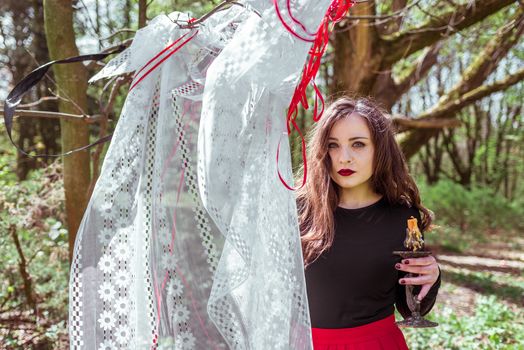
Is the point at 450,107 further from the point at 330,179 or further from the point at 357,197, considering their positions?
the point at 330,179

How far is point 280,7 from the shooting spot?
149 centimetres

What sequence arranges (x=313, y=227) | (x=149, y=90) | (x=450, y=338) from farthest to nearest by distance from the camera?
(x=450, y=338) → (x=313, y=227) → (x=149, y=90)

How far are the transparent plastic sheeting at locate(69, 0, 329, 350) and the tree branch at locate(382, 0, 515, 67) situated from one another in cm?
373

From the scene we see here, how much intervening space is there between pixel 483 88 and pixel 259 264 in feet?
20.2

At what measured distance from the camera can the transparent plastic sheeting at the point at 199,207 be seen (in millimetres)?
1453

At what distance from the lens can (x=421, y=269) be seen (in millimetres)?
1955

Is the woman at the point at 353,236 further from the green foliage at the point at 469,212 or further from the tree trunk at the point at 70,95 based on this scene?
the green foliage at the point at 469,212

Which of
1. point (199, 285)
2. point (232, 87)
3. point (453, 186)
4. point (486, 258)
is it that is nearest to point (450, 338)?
point (199, 285)

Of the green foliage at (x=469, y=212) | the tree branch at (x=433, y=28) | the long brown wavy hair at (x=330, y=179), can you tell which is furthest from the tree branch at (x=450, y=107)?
the green foliage at (x=469, y=212)

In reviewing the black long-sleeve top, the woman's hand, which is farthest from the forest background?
the woman's hand

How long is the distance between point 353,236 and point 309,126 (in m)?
1.88

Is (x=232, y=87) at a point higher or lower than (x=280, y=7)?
lower

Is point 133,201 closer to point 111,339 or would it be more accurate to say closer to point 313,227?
point 111,339

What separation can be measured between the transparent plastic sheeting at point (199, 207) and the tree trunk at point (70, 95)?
1673 mm
